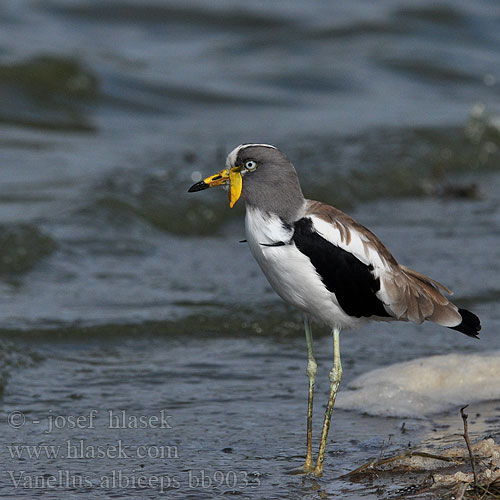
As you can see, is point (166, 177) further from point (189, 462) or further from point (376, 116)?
point (189, 462)

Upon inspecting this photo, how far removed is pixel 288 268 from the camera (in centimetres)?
502

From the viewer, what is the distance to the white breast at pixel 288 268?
16.4 ft

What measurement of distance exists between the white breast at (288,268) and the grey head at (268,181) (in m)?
0.06

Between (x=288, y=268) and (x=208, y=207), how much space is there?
6866 mm

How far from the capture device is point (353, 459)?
553cm

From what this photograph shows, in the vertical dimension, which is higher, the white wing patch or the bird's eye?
the bird's eye

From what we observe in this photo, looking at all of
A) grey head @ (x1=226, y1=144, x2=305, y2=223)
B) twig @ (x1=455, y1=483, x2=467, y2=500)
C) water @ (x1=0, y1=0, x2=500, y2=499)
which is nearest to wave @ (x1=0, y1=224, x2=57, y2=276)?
water @ (x1=0, y1=0, x2=500, y2=499)

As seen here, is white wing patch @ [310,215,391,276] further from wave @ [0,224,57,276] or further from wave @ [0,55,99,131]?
wave @ [0,55,99,131]

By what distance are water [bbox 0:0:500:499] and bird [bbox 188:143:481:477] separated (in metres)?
0.87

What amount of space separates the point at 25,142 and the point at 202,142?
8.33 feet

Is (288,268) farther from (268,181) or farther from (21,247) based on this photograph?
(21,247)

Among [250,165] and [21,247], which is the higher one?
[250,165]

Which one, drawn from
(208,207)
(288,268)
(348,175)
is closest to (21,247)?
(208,207)

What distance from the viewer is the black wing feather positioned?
502cm
